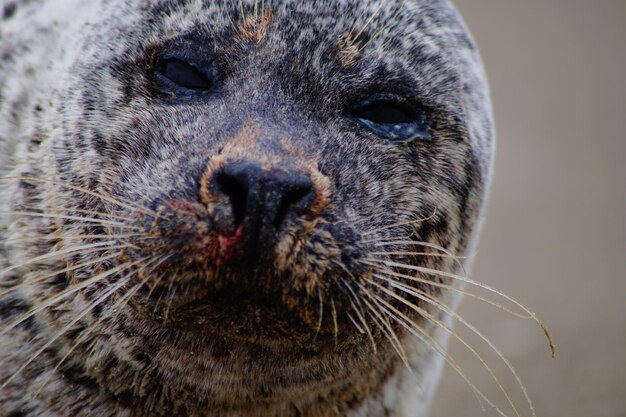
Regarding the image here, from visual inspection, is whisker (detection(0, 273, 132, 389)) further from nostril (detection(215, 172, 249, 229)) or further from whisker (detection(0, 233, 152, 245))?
nostril (detection(215, 172, 249, 229))

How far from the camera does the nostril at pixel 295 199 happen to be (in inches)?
100

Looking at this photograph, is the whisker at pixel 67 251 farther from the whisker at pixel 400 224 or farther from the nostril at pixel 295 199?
the whisker at pixel 400 224

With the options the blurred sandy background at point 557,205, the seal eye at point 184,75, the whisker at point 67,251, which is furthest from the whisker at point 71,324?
the blurred sandy background at point 557,205

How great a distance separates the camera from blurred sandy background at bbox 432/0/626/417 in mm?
6105

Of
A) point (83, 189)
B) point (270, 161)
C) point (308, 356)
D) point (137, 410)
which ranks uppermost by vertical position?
point (270, 161)

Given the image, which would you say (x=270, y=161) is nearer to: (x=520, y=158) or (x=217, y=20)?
(x=217, y=20)

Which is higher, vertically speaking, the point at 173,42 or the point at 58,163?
the point at 173,42

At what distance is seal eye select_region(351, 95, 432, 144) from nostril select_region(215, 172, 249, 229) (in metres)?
0.78

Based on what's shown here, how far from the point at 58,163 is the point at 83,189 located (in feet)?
1.13

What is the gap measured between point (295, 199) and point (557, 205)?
7.39 meters

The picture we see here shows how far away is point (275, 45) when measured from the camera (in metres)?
3.08

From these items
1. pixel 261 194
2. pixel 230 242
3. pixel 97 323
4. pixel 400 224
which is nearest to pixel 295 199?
pixel 261 194

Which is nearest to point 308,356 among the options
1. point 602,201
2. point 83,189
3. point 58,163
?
point 83,189

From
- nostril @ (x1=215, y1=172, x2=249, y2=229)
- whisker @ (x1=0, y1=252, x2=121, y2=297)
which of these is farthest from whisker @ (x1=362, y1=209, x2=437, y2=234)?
whisker @ (x1=0, y1=252, x2=121, y2=297)
